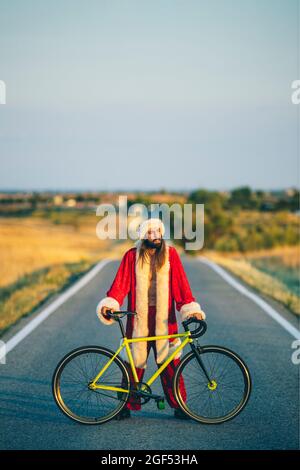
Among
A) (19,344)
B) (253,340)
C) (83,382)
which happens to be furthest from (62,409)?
(253,340)

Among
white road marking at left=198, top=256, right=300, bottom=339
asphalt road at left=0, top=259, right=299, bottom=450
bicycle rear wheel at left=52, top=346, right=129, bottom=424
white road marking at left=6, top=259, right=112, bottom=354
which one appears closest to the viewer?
asphalt road at left=0, top=259, right=299, bottom=450

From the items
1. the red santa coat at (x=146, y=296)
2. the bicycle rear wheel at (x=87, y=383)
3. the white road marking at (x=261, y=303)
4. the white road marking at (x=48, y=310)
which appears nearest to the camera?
the bicycle rear wheel at (x=87, y=383)

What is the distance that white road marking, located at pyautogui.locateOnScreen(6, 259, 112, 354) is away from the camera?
8.83 m

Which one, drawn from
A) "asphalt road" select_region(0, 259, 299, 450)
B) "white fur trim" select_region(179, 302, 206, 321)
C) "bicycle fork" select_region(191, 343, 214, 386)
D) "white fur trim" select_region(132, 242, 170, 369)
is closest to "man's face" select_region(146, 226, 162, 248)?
"white fur trim" select_region(132, 242, 170, 369)

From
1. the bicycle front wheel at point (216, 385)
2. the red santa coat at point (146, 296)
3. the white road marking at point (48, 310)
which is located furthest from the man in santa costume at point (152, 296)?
the white road marking at point (48, 310)

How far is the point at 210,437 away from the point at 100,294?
7.79 m

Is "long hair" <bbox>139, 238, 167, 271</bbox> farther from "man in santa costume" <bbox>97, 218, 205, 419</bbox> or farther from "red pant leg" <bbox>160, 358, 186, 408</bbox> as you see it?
"red pant leg" <bbox>160, 358, 186, 408</bbox>

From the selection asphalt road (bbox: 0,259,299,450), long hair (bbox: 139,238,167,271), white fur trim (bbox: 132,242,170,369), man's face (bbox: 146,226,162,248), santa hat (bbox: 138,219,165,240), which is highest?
santa hat (bbox: 138,219,165,240)

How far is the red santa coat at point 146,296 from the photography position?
235 inches

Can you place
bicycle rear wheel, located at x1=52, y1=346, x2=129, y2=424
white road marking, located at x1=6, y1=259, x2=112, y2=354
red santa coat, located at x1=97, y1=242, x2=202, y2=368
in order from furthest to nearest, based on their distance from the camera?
1. white road marking, located at x1=6, y1=259, x2=112, y2=354
2. red santa coat, located at x1=97, y1=242, x2=202, y2=368
3. bicycle rear wheel, located at x1=52, y1=346, x2=129, y2=424

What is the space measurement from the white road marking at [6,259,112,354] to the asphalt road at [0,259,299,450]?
104mm

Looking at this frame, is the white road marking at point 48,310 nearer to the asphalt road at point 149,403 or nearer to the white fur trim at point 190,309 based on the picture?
the asphalt road at point 149,403
